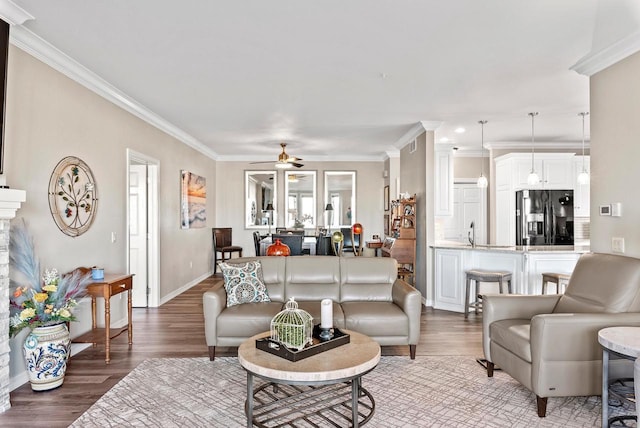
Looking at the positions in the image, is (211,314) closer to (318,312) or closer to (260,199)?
(318,312)

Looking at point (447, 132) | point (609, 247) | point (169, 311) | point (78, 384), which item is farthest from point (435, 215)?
point (78, 384)

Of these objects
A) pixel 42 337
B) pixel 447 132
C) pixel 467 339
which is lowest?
pixel 467 339

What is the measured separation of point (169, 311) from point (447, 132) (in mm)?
5044

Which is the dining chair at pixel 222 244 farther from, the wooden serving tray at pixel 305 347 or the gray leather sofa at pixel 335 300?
the wooden serving tray at pixel 305 347

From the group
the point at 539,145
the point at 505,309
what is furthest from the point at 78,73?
the point at 539,145

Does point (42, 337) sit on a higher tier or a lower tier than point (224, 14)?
lower

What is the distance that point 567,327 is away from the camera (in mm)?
2447

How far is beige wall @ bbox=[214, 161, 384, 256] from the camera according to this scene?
9.02 meters

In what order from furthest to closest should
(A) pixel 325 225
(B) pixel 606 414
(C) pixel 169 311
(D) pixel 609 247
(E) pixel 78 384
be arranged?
(A) pixel 325 225, (C) pixel 169 311, (D) pixel 609 247, (E) pixel 78 384, (B) pixel 606 414

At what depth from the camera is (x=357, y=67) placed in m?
3.68

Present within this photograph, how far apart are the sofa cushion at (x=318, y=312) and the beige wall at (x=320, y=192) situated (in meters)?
5.31

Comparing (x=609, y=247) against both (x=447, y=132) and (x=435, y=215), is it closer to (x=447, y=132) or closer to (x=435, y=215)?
(x=435, y=215)

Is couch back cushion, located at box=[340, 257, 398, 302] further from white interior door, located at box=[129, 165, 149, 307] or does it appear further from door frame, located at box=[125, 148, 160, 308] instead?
white interior door, located at box=[129, 165, 149, 307]

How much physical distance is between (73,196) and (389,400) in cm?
328
